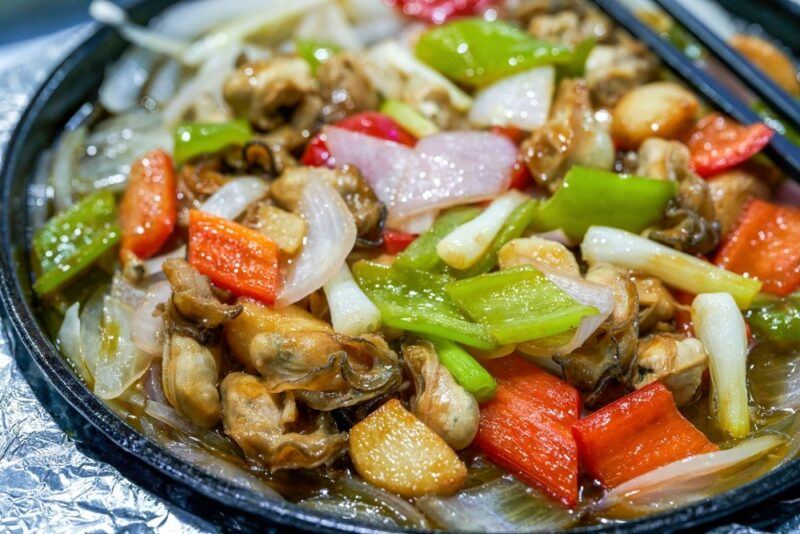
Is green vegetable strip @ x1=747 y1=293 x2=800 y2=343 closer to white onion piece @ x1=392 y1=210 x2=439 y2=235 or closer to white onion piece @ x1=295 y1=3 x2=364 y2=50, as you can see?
white onion piece @ x1=392 y1=210 x2=439 y2=235

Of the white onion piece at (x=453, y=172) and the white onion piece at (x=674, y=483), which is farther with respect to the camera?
the white onion piece at (x=453, y=172)

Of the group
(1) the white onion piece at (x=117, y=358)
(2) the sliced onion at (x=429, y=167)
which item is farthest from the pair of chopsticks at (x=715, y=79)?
(1) the white onion piece at (x=117, y=358)

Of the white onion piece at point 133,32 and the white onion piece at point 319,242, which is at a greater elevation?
the white onion piece at point 133,32

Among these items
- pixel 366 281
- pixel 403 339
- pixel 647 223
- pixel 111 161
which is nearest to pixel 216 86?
pixel 111 161

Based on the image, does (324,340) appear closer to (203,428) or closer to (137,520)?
(203,428)

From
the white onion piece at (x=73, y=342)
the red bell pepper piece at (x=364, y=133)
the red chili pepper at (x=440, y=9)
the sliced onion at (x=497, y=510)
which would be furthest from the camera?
the red chili pepper at (x=440, y=9)

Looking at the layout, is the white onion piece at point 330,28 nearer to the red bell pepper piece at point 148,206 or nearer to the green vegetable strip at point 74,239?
the red bell pepper piece at point 148,206
